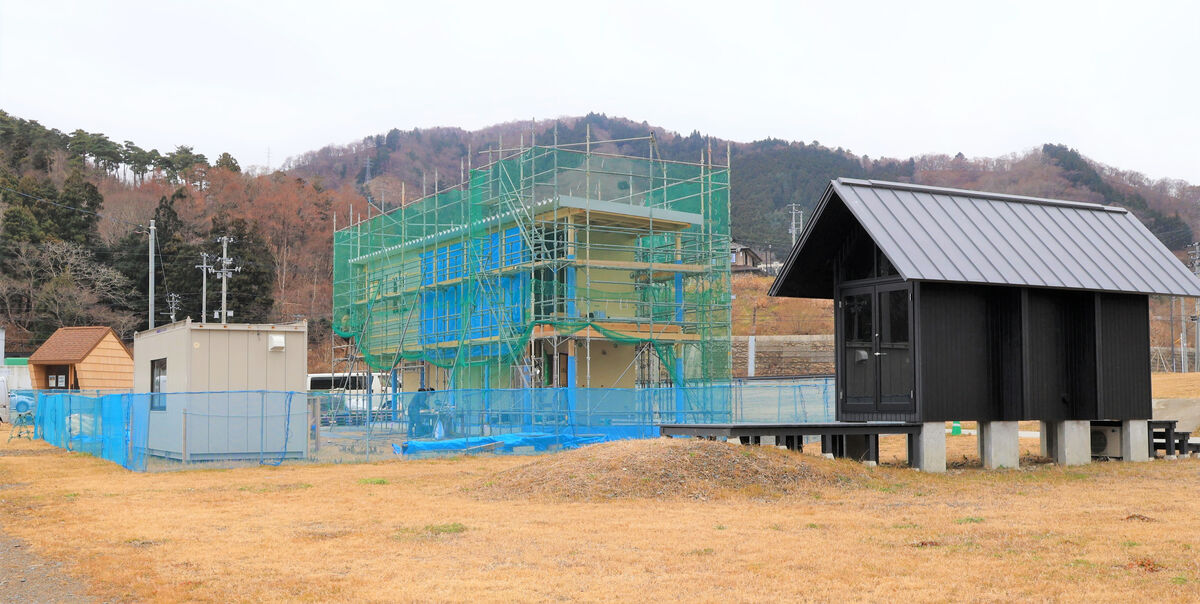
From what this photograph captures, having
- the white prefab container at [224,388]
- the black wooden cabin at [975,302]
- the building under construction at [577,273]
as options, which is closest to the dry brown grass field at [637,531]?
the black wooden cabin at [975,302]

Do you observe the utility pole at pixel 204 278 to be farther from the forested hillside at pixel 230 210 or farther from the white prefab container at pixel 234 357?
the white prefab container at pixel 234 357

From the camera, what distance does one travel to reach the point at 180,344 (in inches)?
1047

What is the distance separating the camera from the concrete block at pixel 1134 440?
21.8 metres

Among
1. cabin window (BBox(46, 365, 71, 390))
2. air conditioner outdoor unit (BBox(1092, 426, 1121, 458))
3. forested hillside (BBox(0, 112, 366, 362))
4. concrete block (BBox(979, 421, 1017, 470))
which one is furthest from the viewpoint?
forested hillside (BBox(0, 112, 366, 362))

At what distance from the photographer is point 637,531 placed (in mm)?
12594

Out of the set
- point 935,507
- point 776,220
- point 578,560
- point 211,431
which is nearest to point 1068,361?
point 935,507

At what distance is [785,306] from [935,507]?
74.5m

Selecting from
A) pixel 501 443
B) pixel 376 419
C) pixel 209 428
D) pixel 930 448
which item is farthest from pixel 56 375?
pixel 930 448

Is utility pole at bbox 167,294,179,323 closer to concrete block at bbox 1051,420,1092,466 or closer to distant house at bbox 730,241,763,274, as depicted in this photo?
distant house at bbox 730,241,763,274

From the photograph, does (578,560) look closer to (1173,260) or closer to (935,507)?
(935,507)

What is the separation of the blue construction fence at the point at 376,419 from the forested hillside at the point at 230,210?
14767 millimetres

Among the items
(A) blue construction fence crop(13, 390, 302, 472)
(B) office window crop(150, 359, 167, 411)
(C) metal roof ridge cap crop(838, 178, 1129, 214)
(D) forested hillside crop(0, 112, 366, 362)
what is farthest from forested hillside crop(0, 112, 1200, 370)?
(C) metal roof ridge cap crop(838, 178, 1129, 214)

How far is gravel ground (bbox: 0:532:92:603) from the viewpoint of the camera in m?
9.34

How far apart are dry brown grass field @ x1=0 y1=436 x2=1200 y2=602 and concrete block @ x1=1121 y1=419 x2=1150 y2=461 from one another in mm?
859
